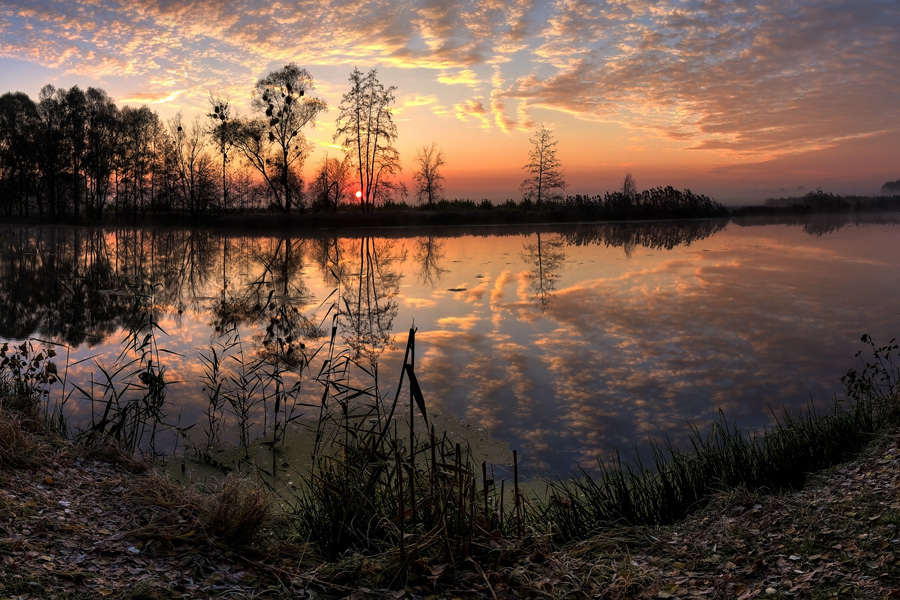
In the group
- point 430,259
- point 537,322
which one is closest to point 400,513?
point 537,322

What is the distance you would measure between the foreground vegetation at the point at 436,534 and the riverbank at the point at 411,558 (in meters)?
0.01

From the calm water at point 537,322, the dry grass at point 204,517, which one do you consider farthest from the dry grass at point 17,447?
the calm water at point 537,322

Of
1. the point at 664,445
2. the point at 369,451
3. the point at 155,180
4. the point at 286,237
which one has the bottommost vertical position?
the point at 664,445

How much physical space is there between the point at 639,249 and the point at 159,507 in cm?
2305

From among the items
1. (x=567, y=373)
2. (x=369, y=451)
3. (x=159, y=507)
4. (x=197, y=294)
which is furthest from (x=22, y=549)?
(x=197, y=294)

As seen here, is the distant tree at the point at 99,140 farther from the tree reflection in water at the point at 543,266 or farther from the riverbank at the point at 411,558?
the riverbank at the point at 411,558

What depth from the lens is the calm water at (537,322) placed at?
7027 mm

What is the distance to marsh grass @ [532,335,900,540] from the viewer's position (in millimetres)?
4441

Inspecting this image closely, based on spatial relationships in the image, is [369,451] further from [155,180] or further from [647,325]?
[155,180]

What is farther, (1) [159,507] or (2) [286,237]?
(2) [286,237]

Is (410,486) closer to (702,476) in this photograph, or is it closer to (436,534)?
(436,534)

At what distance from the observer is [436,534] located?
3566 millimetres

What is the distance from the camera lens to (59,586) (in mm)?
3012

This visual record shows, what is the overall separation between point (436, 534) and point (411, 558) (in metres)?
0.21
